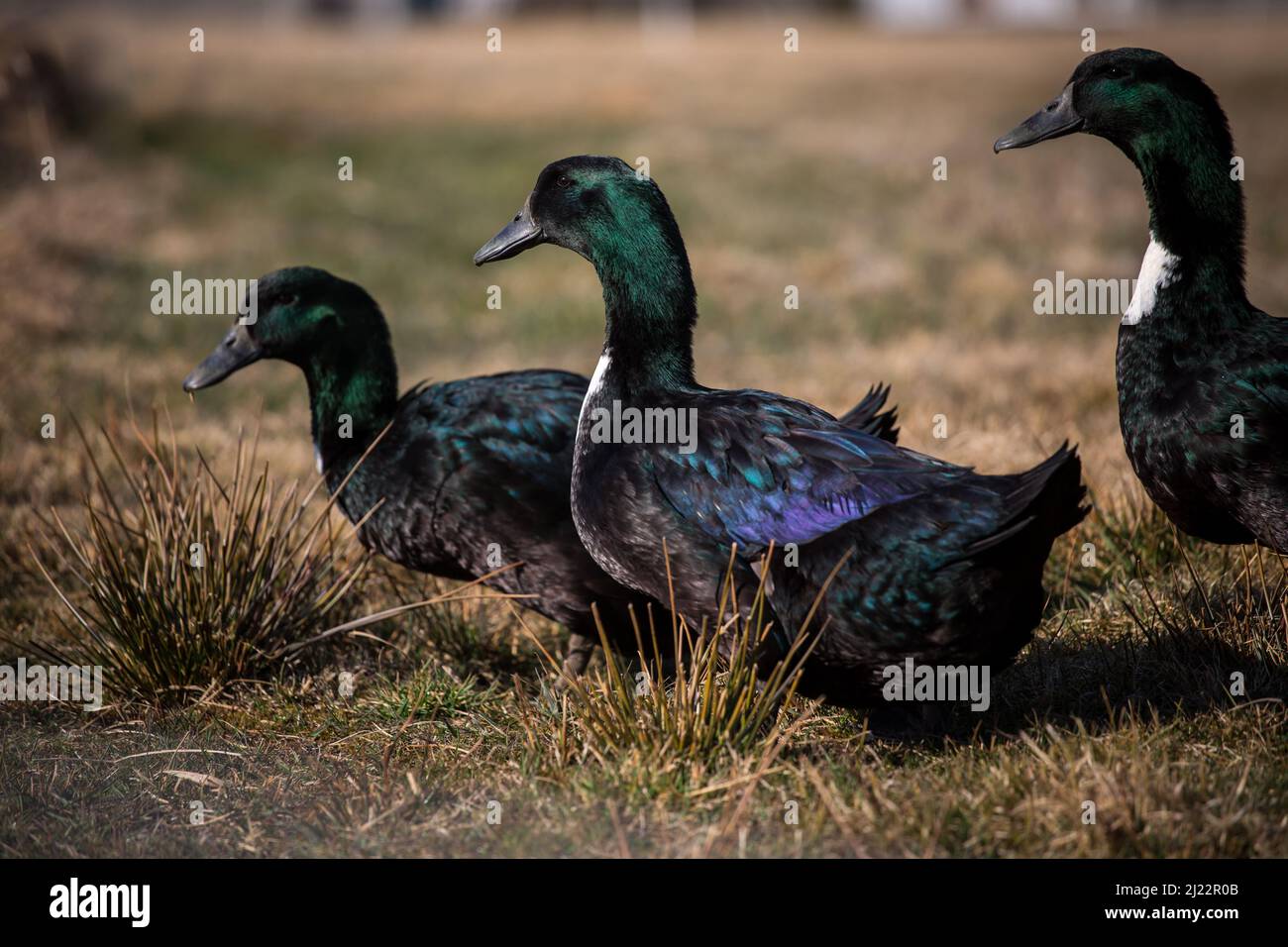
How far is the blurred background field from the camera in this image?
5.62 m

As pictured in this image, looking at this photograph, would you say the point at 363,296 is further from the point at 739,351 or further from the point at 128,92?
the point at 128,92

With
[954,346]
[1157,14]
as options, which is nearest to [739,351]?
[954,346]

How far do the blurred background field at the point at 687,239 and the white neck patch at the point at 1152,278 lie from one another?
98 cm

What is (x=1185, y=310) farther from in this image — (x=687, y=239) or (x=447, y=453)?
(x=687, y=239)

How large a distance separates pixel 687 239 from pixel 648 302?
862cm

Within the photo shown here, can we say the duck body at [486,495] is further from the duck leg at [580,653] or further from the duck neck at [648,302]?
the duck neck at [648,302]

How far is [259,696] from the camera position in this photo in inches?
183

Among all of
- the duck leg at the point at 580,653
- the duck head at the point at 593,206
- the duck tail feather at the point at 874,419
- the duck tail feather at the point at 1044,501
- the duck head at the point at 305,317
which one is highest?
the duck head at the point at 593,206

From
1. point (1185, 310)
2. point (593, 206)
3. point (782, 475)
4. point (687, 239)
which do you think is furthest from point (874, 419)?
point (687, 239)

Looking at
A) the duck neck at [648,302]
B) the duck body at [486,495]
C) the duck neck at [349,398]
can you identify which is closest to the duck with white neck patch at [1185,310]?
the duck neck at [648,302]

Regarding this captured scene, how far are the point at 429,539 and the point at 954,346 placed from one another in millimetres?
5461

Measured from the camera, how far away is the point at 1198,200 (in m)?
4.40

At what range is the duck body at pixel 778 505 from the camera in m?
3.63

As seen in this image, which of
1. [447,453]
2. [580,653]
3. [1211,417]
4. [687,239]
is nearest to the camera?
[1211,417]
